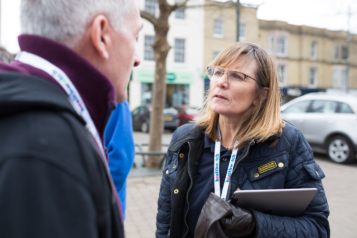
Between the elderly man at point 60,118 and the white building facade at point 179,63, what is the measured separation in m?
20.7

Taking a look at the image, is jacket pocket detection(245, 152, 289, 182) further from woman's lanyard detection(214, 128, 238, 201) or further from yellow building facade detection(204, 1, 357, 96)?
yellow building facade detection(204, 1, 357, 96)

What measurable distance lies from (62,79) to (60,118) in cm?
14

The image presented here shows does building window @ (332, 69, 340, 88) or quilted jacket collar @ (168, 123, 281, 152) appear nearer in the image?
quilted jacket collar @ (168, 123, 281, 152)

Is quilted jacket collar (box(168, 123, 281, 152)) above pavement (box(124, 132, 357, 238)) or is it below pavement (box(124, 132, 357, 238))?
above

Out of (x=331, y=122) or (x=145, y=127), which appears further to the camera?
(x=145, y=127)

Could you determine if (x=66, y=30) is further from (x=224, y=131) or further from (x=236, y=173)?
(x=224, y=131)

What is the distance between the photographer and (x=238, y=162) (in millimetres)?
1720

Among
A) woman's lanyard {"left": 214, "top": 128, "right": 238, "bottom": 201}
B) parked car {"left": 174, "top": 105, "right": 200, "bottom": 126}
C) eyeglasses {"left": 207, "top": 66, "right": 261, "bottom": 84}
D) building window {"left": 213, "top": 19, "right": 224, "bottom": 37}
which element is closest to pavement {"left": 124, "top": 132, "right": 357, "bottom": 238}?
woman's lanyard {"left": 214, "top": 128, "right": 238, "bottom": 201}

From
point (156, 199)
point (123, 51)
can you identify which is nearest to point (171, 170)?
point (123, 51)

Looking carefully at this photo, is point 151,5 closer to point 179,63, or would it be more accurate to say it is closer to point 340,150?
point 179,63

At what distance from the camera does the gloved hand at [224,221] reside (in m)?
1.46

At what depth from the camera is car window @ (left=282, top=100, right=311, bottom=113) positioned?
8560 millimetres

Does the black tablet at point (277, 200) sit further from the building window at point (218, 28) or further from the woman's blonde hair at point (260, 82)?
the building window at point (218, 28)

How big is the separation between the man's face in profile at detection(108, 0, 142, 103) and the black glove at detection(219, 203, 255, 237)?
0.86 m
